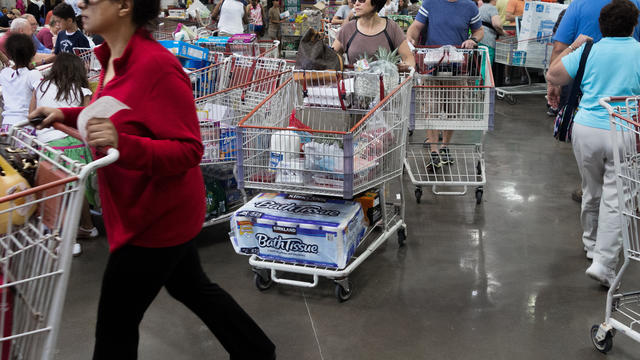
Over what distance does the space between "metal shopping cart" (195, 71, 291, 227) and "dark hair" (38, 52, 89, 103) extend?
2.94 ft

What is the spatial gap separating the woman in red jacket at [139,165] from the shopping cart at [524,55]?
8.64m

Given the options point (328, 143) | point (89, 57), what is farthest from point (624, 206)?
point (89, 57)

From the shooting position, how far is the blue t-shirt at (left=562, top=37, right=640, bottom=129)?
398cm

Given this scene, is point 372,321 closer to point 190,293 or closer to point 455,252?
point 455,252

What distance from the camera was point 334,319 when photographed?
12.6ft

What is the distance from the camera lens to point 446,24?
657 cm

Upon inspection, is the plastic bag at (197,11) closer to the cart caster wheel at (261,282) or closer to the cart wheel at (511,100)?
the cart wheel at (511,100)

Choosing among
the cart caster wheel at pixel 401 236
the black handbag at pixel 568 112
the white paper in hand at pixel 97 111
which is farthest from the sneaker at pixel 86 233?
the black handbag at pixel 568 112

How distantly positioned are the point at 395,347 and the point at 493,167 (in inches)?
149

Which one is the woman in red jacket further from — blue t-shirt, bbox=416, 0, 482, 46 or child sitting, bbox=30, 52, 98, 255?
blue t-shirt, bbox=416, 0, 482, 46

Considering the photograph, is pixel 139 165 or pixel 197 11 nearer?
pixel 139 165

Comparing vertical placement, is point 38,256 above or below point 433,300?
above

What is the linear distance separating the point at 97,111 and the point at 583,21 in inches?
166

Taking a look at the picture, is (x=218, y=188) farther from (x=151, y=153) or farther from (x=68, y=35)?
(x=68, y=35)
